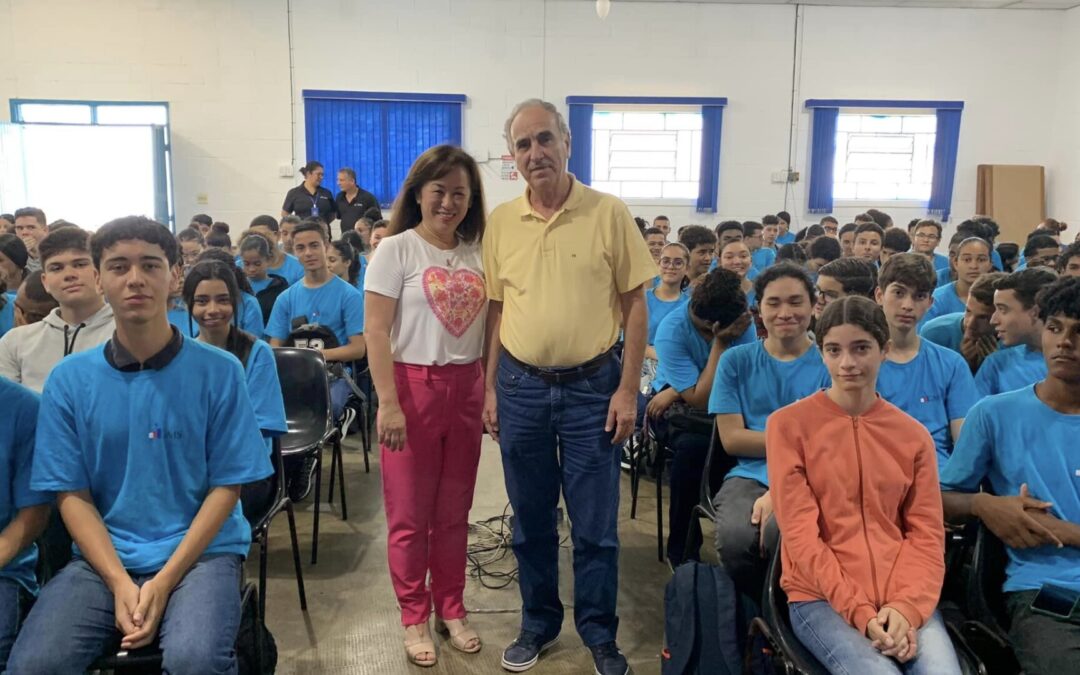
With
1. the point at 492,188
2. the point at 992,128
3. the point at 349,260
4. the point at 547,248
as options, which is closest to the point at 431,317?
the point at 547,248

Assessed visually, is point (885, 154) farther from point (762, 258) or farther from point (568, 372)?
point (568, 372)

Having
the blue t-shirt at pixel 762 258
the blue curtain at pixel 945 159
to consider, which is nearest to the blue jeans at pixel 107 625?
the blue t-shirt at pixel 762 258

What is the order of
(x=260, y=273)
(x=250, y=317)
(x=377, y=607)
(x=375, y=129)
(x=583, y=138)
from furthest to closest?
(x=583, y=138) < (x=375, y=129) < (x=260, y=273) < (x=250, y=317) < (x=377, y=607)

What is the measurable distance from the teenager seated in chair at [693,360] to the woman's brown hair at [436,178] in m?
0.92

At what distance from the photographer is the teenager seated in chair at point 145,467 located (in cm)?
158

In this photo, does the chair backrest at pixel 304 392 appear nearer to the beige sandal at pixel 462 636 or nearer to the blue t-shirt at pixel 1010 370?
the beige sandal at pixel 462 636

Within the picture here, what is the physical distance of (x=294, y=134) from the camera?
8688mm

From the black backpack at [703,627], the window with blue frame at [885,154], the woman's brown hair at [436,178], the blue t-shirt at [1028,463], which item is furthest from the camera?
the window with blue frame at [885,154]

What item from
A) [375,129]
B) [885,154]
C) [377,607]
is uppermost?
[375,129]

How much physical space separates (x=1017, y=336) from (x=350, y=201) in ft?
22.6

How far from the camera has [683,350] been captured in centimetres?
280

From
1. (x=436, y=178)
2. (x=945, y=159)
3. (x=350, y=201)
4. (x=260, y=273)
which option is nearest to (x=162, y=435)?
(x=436, y=178)

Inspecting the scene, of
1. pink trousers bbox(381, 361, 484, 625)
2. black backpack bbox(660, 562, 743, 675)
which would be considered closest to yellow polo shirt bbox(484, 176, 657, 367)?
pink trousers bbox(381, 361, 484, 625)

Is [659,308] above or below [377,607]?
above
